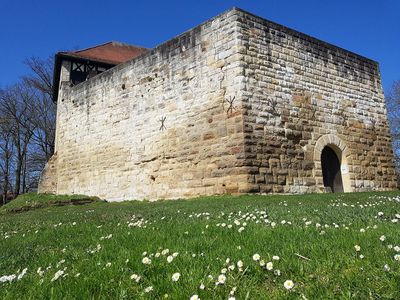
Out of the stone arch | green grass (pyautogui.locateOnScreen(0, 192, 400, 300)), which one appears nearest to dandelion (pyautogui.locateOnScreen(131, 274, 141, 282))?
green grass (pyautogui.locateOnScreen(0, 192, 400, 300))

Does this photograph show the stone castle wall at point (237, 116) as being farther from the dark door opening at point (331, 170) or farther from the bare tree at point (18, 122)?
the bare tree at point (18, 122)

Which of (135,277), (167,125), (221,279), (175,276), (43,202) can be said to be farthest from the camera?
(43,202)

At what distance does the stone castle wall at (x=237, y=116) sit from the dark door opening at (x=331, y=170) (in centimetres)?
25

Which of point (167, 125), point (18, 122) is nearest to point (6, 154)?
point (18, 122)

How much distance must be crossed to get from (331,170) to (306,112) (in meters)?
2.19

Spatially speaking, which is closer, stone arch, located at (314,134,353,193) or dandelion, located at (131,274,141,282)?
dandelion, located at (131,274,141,282)

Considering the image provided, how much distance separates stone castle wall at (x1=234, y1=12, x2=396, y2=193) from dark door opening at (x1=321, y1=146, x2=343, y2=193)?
0.68 ft

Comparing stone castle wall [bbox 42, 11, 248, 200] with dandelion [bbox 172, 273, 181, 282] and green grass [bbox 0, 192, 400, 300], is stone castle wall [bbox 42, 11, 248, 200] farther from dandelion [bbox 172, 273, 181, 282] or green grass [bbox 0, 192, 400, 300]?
dandelion [bbox 172, 273, 181, 282]

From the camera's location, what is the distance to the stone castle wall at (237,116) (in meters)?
9.98

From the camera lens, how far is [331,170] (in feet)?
39.1

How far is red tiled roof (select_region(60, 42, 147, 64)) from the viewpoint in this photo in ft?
70.1

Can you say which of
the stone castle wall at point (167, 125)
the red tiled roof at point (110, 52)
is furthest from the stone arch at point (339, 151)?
the red tiled roof at point (110, 52)

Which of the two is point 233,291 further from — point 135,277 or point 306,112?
point 306,112

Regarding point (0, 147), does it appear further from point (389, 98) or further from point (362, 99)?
point (389, 98)
